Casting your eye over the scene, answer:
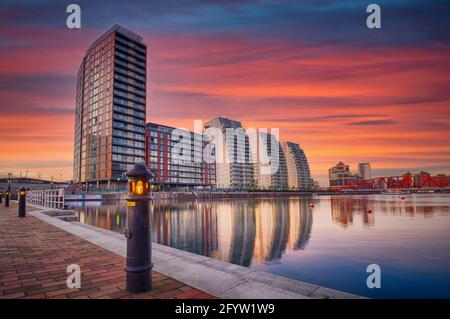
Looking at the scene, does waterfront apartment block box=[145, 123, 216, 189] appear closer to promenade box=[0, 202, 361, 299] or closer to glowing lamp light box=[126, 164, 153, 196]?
promenade box=[0, 202, 361, 299]

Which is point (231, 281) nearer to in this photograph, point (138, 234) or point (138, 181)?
point (138, 234)

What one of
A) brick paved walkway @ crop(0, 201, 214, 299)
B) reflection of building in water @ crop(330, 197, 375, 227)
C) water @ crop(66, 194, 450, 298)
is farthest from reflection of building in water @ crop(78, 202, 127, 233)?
reflection of building in water @ crop(330, 197, 375, 227)

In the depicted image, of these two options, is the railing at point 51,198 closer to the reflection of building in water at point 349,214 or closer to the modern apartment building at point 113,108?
the reflection of building in water at point 349,214

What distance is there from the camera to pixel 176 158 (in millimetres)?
110250

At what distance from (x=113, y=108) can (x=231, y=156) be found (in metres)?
111

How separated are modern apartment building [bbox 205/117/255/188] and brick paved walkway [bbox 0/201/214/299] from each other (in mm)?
168456

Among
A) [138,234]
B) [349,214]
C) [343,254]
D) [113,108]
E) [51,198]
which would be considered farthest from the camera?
[113,108]

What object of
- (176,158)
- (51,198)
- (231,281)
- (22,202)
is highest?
(176,158)

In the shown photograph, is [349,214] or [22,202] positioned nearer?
[22,202]

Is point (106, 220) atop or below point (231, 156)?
below

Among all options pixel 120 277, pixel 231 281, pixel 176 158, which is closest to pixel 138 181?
pixel 120 277

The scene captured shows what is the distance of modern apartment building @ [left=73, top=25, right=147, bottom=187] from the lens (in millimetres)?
76062
